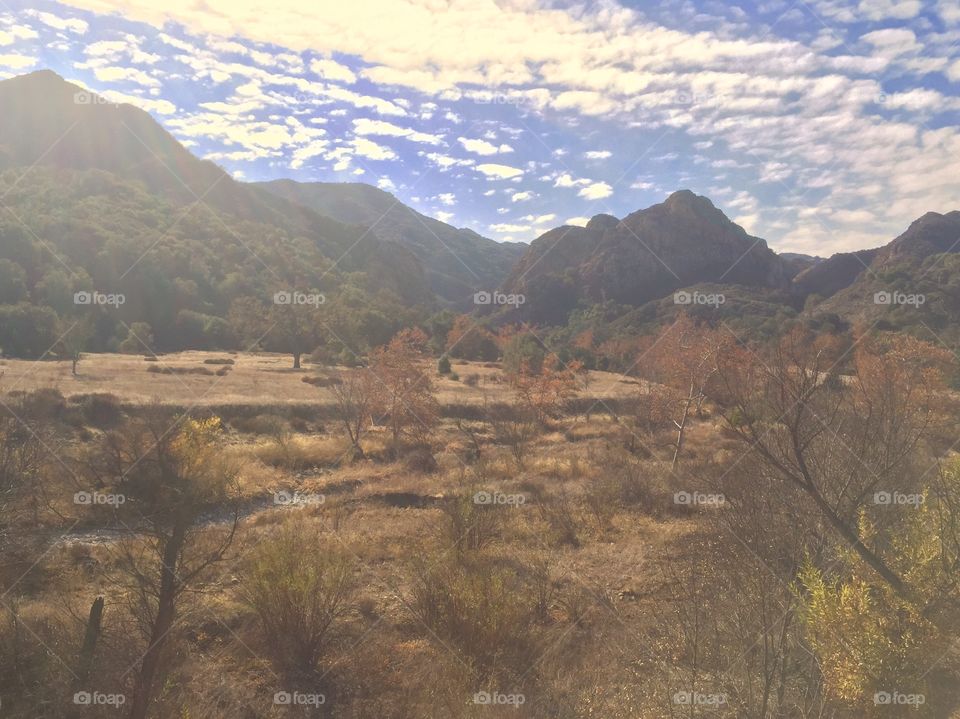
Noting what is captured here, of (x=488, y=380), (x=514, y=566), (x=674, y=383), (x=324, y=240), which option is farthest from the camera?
(x=324, y=240)

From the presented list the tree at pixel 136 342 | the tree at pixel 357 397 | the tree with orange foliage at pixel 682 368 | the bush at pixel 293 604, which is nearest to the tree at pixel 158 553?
the bush at pixel 293 604

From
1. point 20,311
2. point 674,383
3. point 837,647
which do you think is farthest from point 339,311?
point 837,647

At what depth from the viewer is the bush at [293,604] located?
8.09 metres

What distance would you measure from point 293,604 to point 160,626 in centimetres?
262

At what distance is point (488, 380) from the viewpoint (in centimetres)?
4588

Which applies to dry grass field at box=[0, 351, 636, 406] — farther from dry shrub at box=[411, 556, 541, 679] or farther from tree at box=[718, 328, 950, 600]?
tree at box=[718, 328, 950, 600]

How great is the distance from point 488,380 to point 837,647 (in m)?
40.8

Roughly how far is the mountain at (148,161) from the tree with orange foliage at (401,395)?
8016 centimetres

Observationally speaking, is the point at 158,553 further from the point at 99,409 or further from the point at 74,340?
the point at 74,340

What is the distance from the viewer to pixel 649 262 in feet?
351

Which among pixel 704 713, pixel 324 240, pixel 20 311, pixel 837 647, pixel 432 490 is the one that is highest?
pixel 324 240

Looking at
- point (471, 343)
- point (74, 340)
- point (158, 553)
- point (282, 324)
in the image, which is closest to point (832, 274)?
point (471, 343)

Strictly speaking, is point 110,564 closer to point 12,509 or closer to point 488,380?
point 12,509

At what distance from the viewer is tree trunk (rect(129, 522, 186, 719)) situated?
5.64 meters
